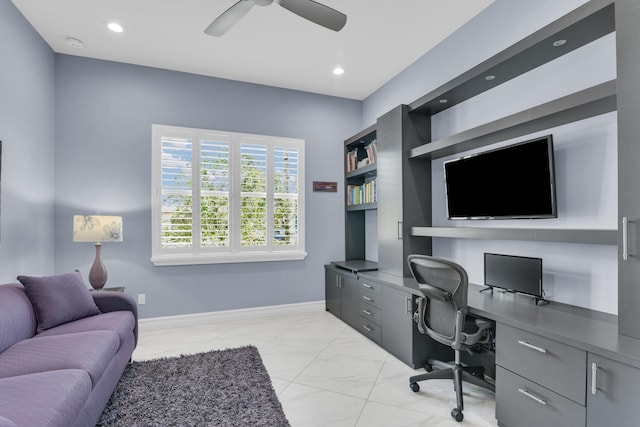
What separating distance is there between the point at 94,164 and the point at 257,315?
253 cm

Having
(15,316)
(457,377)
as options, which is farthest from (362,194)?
(15,316)

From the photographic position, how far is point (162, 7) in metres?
Answer: 2.69

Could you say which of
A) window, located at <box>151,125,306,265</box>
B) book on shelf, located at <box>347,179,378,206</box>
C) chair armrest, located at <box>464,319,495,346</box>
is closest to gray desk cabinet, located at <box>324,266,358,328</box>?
window, located at <box>151,125,306,265</box>

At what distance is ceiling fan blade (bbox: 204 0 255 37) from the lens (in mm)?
2207

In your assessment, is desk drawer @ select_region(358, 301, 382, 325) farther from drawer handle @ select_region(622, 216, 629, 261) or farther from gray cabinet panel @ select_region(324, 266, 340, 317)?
drawer handle @ select_region(622, 216, 629, 261)

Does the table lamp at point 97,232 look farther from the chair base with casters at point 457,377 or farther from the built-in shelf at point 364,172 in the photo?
the chair base with casters at point 457,377

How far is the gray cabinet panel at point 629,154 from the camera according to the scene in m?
1.51

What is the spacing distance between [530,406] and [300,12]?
278cm

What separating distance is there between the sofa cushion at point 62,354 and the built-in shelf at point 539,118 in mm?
2845

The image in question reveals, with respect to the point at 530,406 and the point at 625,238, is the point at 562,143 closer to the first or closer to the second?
the point at 625,238

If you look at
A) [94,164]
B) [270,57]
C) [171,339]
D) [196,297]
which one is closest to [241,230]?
[196,297]

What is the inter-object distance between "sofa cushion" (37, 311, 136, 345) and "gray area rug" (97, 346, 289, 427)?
1.23 feet

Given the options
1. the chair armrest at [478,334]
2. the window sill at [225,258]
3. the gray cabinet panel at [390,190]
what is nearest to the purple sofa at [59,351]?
the window sill at [225,258]

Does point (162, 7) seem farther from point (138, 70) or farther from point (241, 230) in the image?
point (241, 230)
